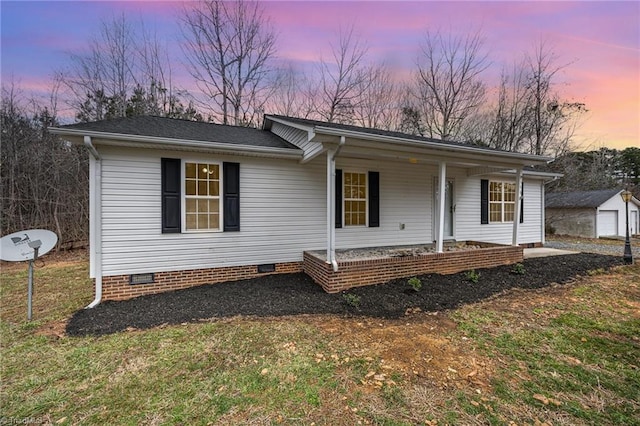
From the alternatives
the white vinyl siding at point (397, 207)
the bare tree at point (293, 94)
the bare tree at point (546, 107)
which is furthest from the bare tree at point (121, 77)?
the bare tree at point (546, 107)

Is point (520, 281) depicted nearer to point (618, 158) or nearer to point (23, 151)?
point (23, 151)

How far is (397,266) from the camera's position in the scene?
591 cm

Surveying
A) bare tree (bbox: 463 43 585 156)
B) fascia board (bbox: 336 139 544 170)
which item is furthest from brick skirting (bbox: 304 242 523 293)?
bare tree (bbox: 463 43 585 156)

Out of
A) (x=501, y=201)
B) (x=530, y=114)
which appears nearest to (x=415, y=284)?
(x=501, y=201)

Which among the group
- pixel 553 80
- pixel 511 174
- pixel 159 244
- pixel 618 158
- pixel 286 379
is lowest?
pixel 286 379

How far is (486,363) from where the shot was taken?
303 cm

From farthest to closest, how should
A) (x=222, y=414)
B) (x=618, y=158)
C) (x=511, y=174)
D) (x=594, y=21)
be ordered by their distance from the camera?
(x=618, y=158), (x=511, y=174), (x=594, y=21), (x=222, y=414)

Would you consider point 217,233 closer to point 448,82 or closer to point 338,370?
point 338,370

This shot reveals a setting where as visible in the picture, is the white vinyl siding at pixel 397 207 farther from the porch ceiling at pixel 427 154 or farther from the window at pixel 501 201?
the window at pixel 501 201

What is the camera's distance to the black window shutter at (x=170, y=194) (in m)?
5.49

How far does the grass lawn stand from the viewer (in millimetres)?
2291

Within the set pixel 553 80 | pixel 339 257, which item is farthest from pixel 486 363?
pixel 553 80

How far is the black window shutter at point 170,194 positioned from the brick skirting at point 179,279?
0.96 meters

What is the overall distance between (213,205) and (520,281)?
6.98 metres
